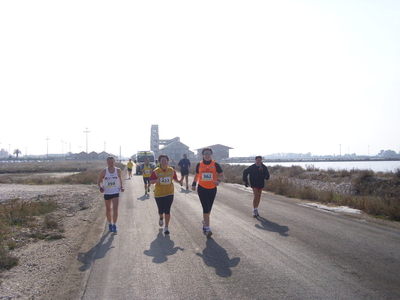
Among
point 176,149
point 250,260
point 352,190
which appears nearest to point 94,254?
point 250,260

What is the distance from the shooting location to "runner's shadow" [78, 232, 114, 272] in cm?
614

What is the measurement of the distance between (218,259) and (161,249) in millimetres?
1331

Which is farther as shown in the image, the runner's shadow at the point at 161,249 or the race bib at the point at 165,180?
the race bib at the point at 165,180

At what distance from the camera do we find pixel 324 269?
5465 millimetres

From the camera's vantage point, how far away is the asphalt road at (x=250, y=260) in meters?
4.66

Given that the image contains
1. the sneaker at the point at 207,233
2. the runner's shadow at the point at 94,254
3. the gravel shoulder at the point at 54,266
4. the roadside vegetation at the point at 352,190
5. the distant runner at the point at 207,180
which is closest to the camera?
the gravel shoulder at the point at 54,266

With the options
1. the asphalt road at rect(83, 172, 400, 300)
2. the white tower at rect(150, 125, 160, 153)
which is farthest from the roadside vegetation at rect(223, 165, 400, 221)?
the white tower at rect(150, 125, 160, 153)

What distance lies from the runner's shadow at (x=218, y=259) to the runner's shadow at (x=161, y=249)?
0.59 m

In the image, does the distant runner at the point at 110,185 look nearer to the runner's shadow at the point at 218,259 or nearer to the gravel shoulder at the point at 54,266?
the gravel shoulder at the point at 54,266

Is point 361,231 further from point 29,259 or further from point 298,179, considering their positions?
point 298,179

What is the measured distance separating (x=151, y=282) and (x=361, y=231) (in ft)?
18.2

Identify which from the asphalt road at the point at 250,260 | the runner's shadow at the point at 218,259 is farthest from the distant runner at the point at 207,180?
the runner's shadow at the point at 218,259

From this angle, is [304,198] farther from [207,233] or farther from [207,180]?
[207,233]

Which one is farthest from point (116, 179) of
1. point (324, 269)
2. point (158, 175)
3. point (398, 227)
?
point (398, 227)
